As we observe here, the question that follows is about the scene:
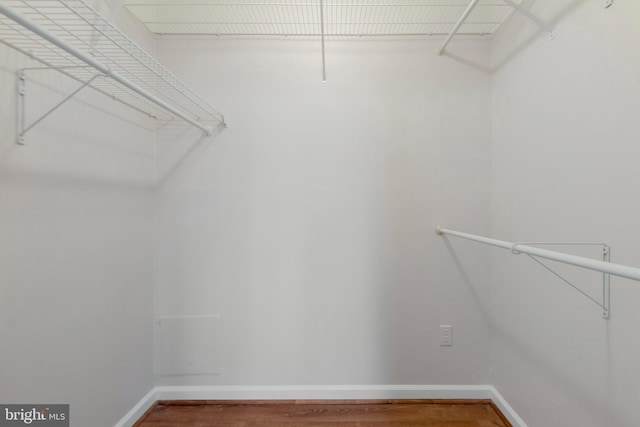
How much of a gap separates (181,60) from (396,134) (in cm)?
133

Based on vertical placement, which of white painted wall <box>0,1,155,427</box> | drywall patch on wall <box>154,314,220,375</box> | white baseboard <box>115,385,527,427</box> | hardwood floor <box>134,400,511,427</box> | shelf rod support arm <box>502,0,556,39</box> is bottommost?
hardwood floor <box>134,400,511,427</box>

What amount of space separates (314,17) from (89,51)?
104 centimetres

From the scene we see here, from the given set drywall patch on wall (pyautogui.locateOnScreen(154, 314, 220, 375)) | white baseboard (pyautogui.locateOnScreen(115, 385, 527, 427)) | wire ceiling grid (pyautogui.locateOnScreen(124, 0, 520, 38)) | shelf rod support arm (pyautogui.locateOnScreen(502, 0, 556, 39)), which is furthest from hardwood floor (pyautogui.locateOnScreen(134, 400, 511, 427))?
wire ceiling grid (pyautogui.locateOnScreen(124, 0, 520, 38))

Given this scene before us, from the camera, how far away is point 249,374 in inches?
64.5

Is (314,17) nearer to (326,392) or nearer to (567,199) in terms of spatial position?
(567,199)

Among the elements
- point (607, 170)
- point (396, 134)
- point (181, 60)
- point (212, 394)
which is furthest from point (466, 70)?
point (212, 394)

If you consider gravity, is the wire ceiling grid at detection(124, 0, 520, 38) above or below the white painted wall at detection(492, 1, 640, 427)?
above

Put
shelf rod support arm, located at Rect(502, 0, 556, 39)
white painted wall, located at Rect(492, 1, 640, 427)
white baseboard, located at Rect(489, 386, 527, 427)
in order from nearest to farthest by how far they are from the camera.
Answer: white painted wall, located at Rect(492, 1, 640, 427)
shelf rod support arm, located at Rect(502, 0, 556, 39)
white baseboard, located at Rect(489, 386, 527, 427)

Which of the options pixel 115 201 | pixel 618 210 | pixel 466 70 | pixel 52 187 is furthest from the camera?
pixel 466 70

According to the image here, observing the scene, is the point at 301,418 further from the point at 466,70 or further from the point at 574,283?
the point at 466,70

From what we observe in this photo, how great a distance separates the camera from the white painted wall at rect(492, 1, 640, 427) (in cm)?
86

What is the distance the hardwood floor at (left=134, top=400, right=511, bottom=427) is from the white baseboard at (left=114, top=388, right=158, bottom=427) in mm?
30

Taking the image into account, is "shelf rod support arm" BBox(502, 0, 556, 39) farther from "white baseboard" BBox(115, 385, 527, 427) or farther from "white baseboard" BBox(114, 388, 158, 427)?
"white baseboard" BBox(114, 388, 158, 427)

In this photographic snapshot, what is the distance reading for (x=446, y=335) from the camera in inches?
63.9
